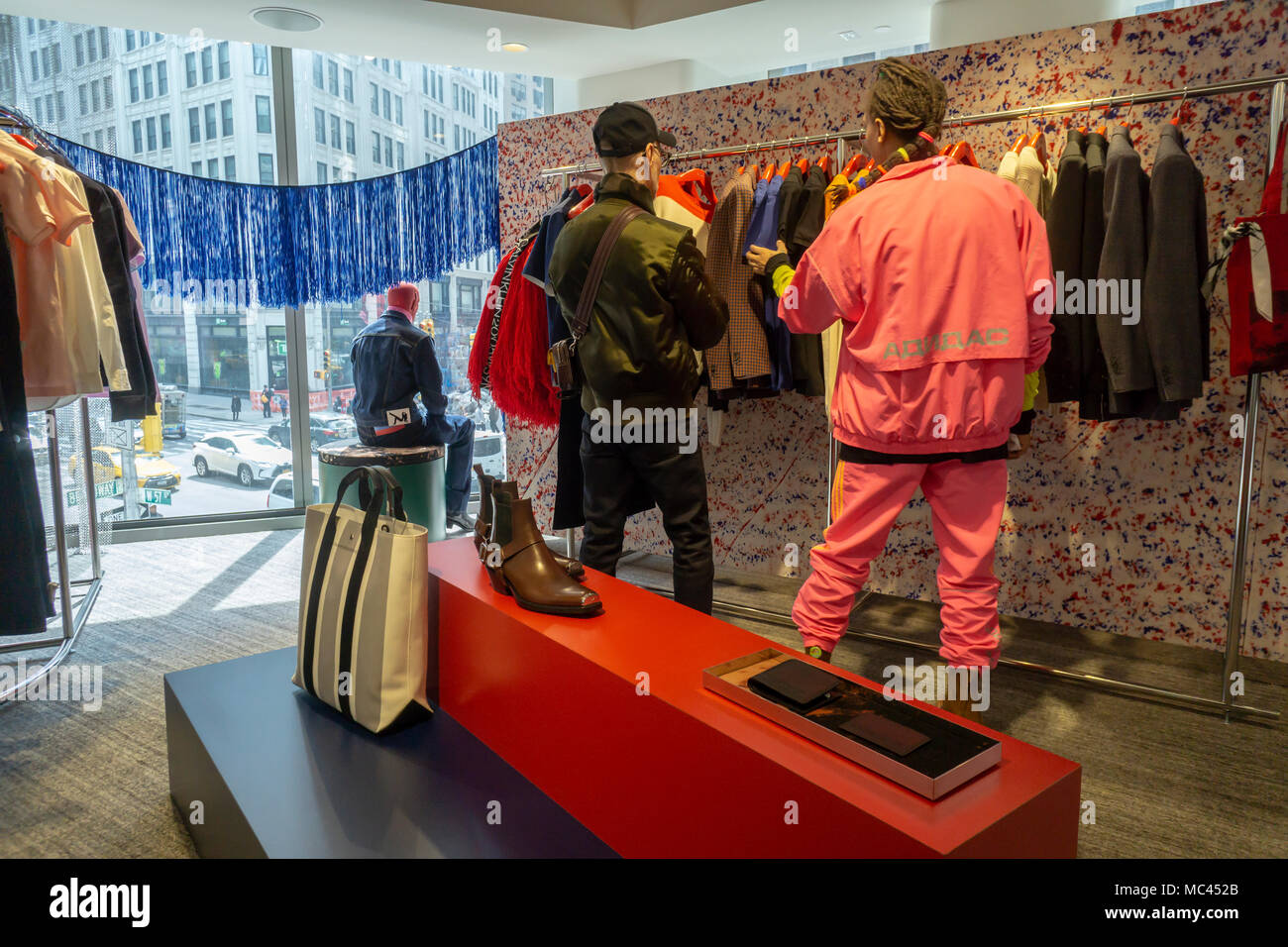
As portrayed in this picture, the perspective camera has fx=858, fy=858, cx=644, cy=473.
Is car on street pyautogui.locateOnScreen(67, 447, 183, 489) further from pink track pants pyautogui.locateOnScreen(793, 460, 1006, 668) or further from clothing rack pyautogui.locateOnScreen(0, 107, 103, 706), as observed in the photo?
pink track pants pyautogui.locateOnScreen(793, 460, 1006, 668)

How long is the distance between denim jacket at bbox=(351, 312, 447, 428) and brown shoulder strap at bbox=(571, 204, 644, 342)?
6.58 feet

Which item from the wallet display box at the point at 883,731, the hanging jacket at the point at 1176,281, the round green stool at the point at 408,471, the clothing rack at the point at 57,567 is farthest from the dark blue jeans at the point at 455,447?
the wallet display box at the point at 883,731

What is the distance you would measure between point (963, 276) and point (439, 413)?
10.1 feet

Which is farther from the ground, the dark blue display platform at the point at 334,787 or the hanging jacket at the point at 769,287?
the hanging jacket at the point at 769,287

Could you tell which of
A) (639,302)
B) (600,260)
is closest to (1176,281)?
(639,302)

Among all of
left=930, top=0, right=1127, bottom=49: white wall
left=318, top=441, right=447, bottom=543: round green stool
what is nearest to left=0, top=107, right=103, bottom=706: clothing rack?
left=318, top=441, right=447, bottom=543: round green stool

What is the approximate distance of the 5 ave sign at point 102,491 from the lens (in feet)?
10.9

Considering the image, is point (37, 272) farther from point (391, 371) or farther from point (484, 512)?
point (391, 371)

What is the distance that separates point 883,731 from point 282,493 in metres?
4.64

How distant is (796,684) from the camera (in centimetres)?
120

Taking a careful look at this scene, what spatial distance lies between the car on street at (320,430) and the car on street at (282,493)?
0.20m

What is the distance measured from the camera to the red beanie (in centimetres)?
424

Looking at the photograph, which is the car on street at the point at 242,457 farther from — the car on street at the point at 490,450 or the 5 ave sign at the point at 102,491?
the car on street at the point at 490,450
